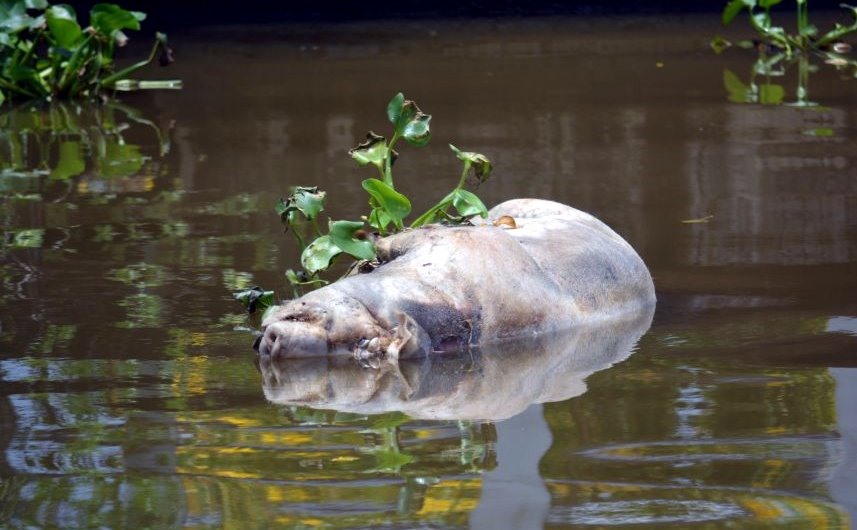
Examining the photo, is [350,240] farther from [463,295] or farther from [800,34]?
[800,34]

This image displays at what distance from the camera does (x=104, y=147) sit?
7.34m

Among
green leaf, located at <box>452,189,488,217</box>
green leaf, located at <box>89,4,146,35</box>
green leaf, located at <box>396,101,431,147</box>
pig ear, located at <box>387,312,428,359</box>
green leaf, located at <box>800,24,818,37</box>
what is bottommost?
pig ear, located at <box>387,312,428,359</box>

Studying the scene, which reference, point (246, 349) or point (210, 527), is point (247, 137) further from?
point (210, 527)

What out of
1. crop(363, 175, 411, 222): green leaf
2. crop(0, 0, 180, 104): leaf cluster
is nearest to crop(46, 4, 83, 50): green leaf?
crop(0, 0, 180, 104): leaf cluster

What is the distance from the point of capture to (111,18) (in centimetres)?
800

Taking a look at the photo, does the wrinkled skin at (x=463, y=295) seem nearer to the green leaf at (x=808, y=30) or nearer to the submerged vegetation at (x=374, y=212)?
the submerged vegetation at (x=374, y=212)

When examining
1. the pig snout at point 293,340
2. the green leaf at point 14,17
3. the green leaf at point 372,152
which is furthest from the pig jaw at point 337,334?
the green leaf at point 14,17

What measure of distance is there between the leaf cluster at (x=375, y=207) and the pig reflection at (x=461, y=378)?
441 millimetres

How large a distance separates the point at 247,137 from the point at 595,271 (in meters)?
3.44

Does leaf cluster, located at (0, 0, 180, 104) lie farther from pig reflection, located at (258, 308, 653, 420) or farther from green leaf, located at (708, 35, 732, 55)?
pig reflection, located at (258, 308, 653, 420)

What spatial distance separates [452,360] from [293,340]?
0.44 meters

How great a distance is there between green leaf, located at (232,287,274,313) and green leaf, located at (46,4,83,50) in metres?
4.08

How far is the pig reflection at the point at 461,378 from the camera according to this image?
360 centimetres

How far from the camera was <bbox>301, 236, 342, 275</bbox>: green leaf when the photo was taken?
171 inches
